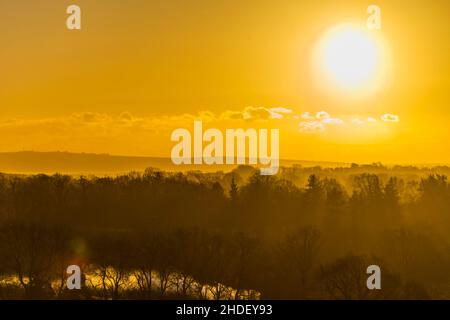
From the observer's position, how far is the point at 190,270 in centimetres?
3994

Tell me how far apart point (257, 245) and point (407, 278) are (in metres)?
12.2

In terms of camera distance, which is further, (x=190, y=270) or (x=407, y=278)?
(x=407, y=278)

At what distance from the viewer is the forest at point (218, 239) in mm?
38156

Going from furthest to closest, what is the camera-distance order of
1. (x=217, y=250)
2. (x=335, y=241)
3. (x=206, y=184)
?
(x=206, y=184) < (x=335, y=241) < (x=217, y=250)

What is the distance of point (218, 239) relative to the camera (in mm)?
47062

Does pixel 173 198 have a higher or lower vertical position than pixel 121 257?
higher

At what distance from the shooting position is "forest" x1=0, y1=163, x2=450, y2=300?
125 feet

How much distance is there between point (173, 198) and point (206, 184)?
41.3 feet

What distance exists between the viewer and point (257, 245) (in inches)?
1885

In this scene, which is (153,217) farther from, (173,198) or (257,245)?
(257,245)

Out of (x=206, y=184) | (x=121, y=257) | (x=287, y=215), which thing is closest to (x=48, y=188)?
(x=206, y=184)
